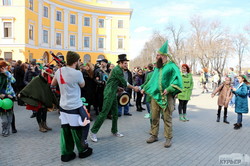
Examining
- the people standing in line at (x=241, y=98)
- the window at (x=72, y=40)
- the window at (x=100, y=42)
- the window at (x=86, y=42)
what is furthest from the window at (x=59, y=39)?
the people standing in line at (x=241, y=98)

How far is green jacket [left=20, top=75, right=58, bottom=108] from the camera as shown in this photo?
5340 millimetres

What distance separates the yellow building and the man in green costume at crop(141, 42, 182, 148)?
26.7 metres

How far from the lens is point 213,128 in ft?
22.4

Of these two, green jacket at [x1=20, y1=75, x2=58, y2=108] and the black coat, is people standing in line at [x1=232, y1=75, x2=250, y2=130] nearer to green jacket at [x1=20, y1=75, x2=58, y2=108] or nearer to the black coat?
the black coat

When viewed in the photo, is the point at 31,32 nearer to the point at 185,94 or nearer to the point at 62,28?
the point at 62,28

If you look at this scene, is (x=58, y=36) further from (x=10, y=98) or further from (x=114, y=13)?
(x=10, y=98)

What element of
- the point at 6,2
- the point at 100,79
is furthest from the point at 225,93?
the point at 6,2

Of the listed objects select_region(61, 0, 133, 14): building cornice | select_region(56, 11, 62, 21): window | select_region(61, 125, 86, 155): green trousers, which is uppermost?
select_region(61, 0, 133, 14): building cornice

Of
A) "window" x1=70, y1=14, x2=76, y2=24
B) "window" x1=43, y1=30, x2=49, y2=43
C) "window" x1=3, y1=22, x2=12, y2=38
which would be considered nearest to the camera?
"window" x1=3, y1=22, x2=12, y2=38

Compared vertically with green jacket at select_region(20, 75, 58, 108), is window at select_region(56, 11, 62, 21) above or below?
above

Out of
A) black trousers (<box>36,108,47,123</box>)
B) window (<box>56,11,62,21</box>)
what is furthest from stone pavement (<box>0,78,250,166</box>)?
window (<box>56,11,62,21</box>)

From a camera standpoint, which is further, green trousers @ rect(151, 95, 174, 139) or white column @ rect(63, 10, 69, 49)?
white column @ rect(63, 10, 69, 49)

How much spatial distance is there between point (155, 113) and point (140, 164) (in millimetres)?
1470

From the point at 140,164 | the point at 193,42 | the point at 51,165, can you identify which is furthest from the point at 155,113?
the point at 193,42
